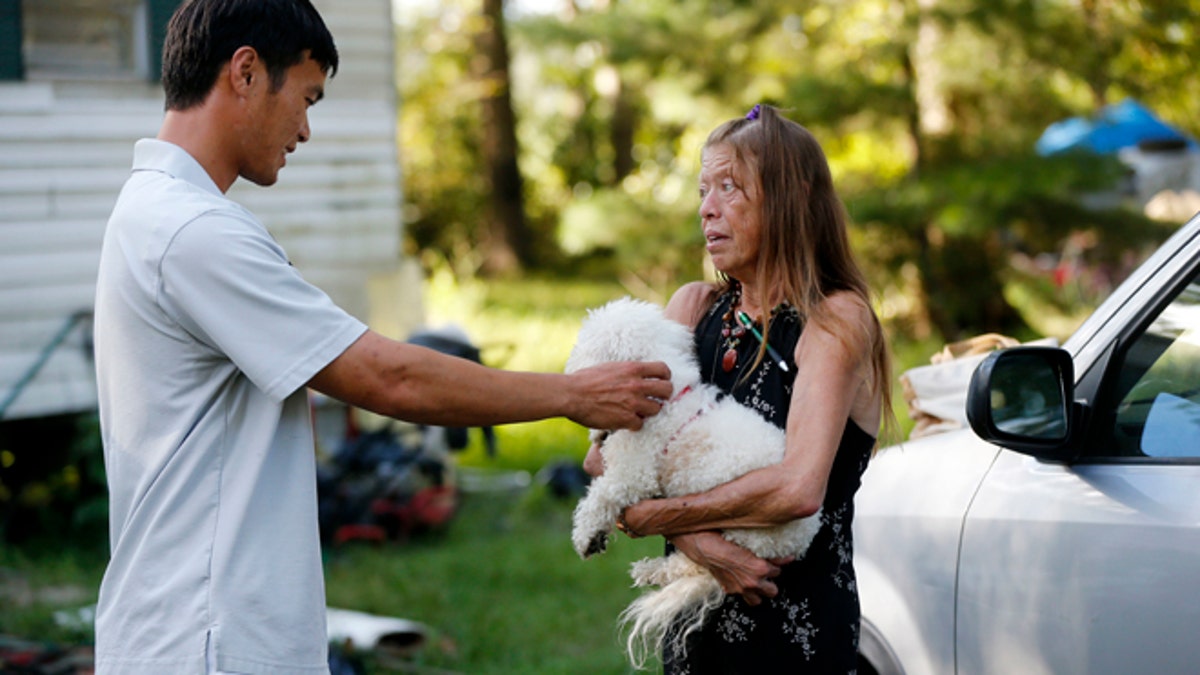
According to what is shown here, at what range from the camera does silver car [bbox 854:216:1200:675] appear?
2.57 m

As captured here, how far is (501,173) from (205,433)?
73.5ft

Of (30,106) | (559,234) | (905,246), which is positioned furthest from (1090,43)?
(30,106)

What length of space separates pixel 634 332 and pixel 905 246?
1153cm

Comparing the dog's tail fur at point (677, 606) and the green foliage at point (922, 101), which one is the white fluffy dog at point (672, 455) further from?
the green foliage at point (922, 101)

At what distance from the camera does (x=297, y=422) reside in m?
2.39

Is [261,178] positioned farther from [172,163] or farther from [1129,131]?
[1129,131]

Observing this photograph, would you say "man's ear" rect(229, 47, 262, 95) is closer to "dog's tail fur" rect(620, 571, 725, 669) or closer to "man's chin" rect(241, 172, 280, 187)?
"man's chin" rect(241, 172, 280, 187)

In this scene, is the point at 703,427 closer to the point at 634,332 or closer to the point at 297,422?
the point at 634,332

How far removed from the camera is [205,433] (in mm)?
2301

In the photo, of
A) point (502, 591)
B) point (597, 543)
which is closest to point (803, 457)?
point (597, 543)

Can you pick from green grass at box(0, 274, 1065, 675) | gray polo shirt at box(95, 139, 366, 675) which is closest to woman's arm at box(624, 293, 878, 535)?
gray polo shirt at box(95, 139, 366, 675)

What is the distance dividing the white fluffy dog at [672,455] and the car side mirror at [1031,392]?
468 mm

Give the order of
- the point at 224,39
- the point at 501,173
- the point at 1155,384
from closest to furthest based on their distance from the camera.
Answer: the point at 224,39
the point at 1155,384
the point at 501,173

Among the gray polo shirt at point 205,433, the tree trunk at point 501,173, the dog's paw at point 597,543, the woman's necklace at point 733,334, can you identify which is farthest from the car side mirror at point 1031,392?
the tree trunk at point 501,173
